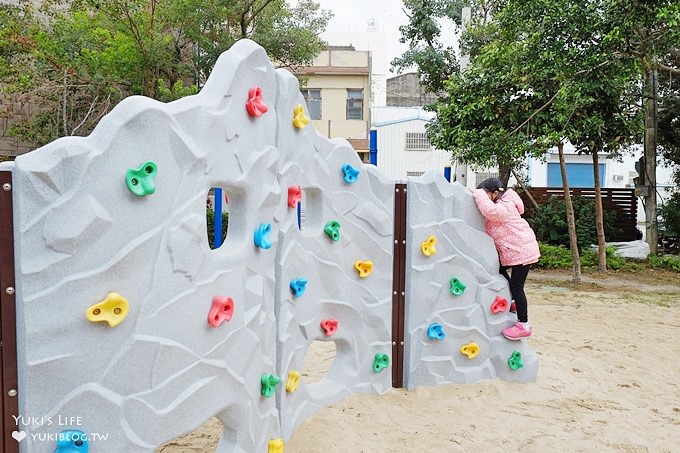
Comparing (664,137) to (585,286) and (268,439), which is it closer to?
(585,286)

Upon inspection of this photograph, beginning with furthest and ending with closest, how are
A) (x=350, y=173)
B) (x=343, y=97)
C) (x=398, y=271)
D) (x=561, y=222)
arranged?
1. (x=343, y=97)
2. (x=561, y=222)
3. (x=398, y=271)
4. (x=350, y=173)

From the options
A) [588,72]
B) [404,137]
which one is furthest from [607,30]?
[404,137]

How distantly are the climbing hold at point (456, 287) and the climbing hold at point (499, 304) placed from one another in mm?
369

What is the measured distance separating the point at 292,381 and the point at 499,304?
217cm

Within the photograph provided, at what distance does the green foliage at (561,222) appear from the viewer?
14.5 metres

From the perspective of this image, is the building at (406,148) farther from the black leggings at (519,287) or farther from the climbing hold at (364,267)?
the climbing hold at (364,267)

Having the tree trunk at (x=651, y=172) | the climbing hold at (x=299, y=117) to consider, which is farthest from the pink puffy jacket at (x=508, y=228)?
the tree trunk at (x=651, y=172)

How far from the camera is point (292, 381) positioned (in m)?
3.89

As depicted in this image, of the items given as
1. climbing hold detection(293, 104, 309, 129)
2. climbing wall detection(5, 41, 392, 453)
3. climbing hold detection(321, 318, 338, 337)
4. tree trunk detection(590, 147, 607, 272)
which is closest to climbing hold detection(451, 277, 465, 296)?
climbing hold detection(321, 318, 338, 337)

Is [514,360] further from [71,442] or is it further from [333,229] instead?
[71,442]

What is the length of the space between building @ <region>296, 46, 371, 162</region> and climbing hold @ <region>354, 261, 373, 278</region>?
20273mm

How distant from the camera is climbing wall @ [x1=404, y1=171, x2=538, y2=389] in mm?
5004

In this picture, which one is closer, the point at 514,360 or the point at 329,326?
the point at 329,326

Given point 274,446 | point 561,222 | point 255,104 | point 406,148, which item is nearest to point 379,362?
point 274,446
